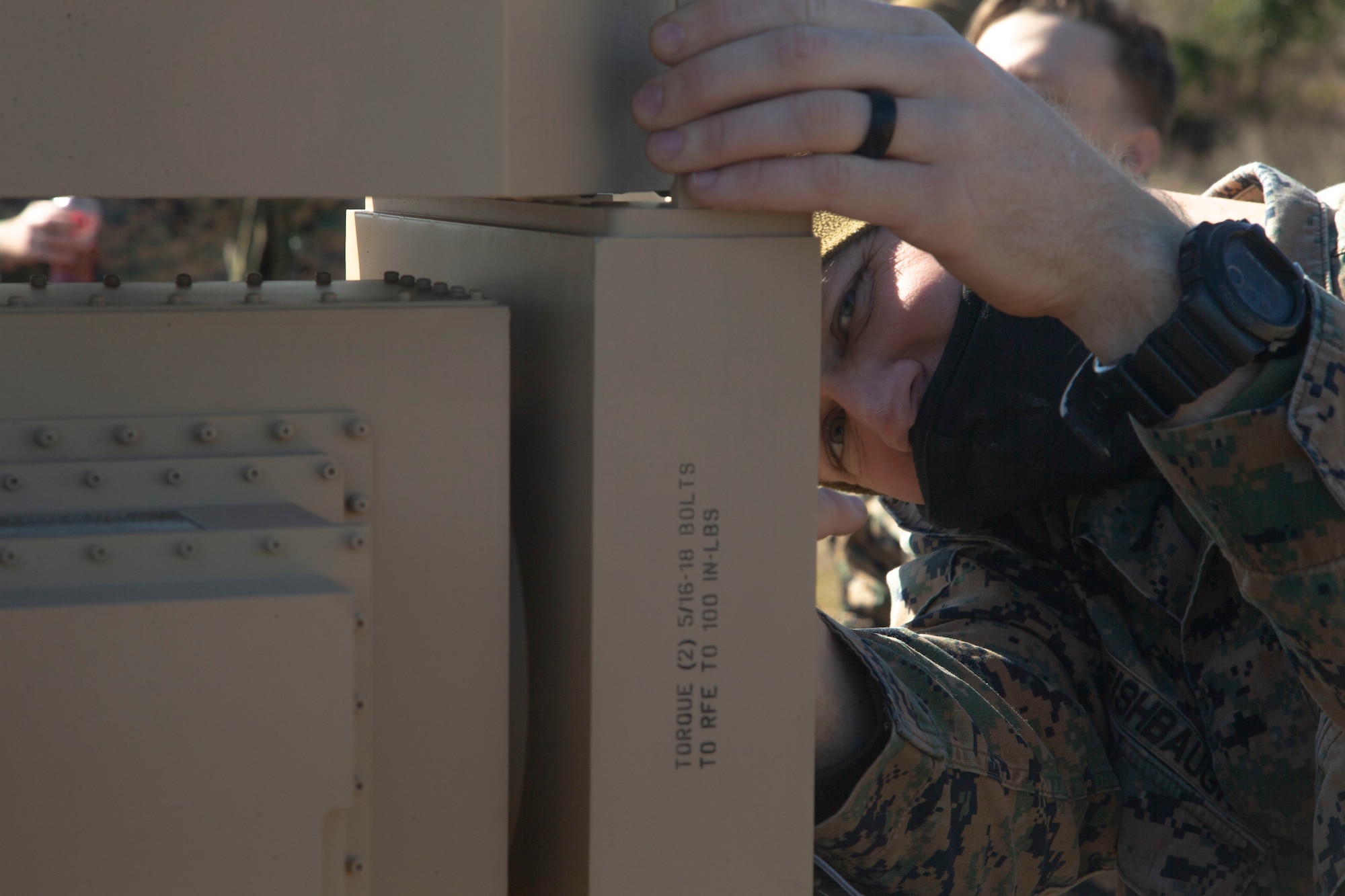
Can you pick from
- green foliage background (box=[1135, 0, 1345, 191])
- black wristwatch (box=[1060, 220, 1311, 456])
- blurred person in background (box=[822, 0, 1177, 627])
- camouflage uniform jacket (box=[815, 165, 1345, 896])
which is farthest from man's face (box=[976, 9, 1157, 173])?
green foliage background (box=[1135, 0, 1345, 191])

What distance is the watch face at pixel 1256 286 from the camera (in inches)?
45.3

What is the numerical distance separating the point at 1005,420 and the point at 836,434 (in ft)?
1.54

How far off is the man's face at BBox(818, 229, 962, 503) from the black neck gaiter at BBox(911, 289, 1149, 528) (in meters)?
0.07

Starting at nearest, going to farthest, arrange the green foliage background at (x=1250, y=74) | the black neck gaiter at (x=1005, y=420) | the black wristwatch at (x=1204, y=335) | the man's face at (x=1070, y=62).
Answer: the black wristwatch at (x=1204, y=335)
the black neck gaiter at (x=1005, y=420)
the man's face at (x=1070, y=62)
the green foliage background at (x=1250, y=74)

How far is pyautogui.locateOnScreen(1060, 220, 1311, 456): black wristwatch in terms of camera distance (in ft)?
3.72

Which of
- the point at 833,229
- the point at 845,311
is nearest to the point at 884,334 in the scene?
the point at 845,311

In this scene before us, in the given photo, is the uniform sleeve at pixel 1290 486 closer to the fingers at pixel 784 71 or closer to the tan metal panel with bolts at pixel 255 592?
the fingers at pixel 784 71

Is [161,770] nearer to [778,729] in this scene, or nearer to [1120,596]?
[778,729]

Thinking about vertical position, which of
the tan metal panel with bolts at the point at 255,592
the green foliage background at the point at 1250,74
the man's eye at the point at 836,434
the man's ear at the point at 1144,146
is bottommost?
the tan metal panel with bolts at the point at 255,592

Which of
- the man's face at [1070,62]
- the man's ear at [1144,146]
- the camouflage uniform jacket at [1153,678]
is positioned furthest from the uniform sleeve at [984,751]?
the man's ear at [1144,146]

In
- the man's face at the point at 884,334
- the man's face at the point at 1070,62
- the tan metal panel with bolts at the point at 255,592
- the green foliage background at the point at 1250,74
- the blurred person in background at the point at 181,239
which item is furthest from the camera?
the green foliage background at the point at 1250,74

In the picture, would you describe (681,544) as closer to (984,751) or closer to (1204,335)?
(1204,335)

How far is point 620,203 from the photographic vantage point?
103 centimetres

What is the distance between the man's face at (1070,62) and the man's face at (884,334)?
2242mm
